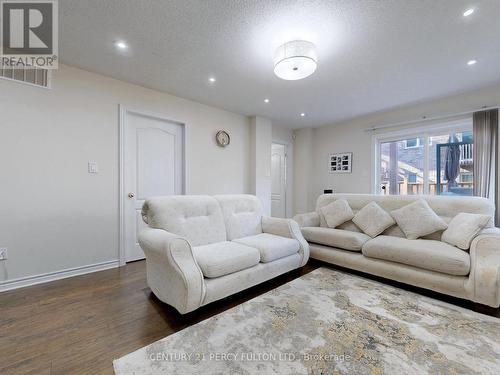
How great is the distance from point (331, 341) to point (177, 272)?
3.64ft

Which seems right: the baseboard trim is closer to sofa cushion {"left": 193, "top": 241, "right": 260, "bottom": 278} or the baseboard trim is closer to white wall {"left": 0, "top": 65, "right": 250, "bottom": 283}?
white wall {"left": 0, "top": 65, "right": 250, "bottom": 283}

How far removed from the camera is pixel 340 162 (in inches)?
191

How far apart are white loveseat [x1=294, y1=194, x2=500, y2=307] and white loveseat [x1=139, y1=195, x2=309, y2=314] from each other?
45 centimetres

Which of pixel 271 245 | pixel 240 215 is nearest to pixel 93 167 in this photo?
pixel 240 215

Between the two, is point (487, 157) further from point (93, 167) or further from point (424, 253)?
point (93, 167)

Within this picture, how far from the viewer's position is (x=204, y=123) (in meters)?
3.82

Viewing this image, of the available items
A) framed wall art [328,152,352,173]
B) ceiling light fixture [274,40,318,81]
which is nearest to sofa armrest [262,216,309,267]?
ceiling light fixture [274,40,318,81]

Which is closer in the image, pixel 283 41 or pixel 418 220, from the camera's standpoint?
pixel 283 41

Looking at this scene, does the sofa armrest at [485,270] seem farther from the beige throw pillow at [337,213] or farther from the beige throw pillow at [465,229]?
the beige throw pillow at [337,213]

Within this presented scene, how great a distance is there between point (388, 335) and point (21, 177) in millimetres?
3509

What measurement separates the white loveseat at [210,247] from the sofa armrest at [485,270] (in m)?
1.40

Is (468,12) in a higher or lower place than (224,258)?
higher

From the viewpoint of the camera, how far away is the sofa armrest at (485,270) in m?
1.71

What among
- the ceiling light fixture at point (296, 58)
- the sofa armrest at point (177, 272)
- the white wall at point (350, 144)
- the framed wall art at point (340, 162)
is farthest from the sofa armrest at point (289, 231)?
the framed wall art at point (340, 162)
